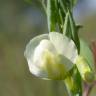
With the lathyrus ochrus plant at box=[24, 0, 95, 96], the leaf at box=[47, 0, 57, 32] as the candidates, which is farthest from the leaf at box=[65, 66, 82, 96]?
the leaf at box=[47, 0, 57, 32]

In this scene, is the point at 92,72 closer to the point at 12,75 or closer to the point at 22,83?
the point at 22,83

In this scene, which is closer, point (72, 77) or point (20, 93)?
point (72, 77)

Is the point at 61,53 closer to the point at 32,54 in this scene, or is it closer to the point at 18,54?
the point at 32,54

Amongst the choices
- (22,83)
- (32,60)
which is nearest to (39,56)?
(32,60)

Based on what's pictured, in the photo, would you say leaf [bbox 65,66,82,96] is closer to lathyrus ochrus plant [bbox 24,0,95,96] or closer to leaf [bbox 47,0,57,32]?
lathyrus ochrus plant [bbox 24,0,95,96]

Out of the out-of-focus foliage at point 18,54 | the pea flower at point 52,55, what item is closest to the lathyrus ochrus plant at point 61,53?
the pea flower at point 52,55
